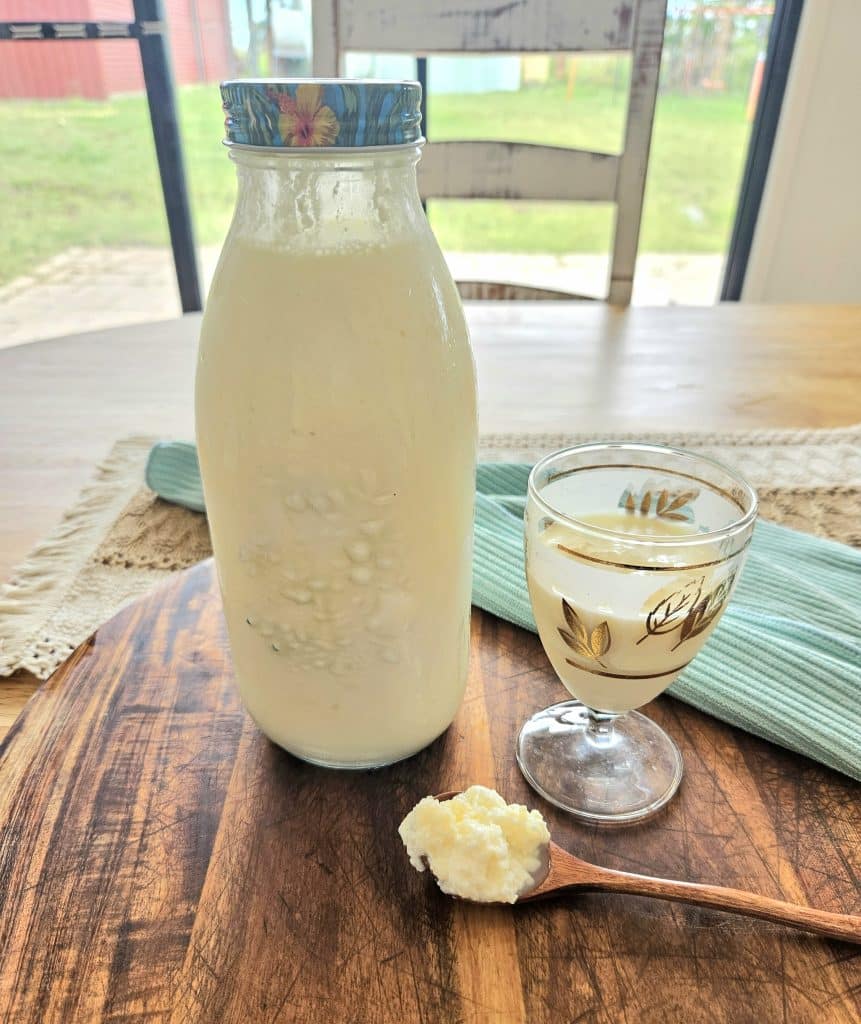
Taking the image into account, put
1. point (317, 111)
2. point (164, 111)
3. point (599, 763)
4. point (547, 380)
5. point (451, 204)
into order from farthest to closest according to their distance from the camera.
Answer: point (451, 204), point (164, 111), point (547, 380), point (599, 763), point (317, 111)

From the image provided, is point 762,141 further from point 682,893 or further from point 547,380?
point 682,893

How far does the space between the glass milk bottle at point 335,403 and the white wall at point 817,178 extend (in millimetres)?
1827

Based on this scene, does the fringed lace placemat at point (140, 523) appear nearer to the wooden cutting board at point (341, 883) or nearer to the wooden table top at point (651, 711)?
the wooden table top at point (651, 711)

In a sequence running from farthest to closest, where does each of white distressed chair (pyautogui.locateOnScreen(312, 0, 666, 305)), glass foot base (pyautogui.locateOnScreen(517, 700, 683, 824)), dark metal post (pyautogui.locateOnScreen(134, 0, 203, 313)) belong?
dark metal post (pyautogui.locateOnScreen(134, 0, 203, 313))
white distressed chair (pyautogui.locateOnScreen(312, 0, 666, 305))
glass foot base (pyautogui.locateOnScreen(517, 700, 683, 824))

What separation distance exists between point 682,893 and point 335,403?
0.24 meters

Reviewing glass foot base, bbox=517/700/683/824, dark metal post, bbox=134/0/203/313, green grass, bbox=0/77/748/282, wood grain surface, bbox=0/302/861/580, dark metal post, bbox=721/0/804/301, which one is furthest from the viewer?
green grass, bbox=0/77/748/282

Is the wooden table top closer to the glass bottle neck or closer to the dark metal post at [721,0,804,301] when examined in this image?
the glass bottle neck

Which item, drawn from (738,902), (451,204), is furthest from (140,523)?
(451,204)

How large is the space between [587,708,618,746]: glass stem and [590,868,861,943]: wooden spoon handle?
0.09m

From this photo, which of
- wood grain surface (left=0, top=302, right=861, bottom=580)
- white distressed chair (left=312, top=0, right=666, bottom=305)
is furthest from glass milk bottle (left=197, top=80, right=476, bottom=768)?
white distressed chair (left=312, top=0, right=666, bottom=305)

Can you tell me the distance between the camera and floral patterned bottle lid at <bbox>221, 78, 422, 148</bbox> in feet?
0.91

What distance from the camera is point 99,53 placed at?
200cm

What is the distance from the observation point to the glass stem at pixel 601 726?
0.42 m

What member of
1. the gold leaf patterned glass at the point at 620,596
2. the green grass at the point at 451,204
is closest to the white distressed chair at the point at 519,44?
the gold leaf patterned glass at the point at 620,596
